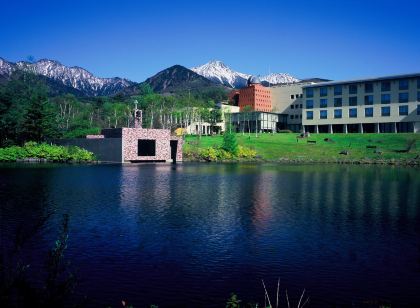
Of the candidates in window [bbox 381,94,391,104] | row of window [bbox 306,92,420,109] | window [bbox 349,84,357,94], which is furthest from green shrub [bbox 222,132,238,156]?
window [bbox 381,94,391,104]

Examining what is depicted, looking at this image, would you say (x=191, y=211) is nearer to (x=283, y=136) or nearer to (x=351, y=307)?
(x=351, y=307)

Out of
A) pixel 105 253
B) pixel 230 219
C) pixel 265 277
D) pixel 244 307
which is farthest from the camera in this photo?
pixel 230 219

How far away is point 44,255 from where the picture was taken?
18703 millimetres

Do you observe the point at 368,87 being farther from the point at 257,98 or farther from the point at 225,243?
the point at 225,243

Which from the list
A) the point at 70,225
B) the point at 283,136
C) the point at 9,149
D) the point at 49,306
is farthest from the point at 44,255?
the point at 283,136

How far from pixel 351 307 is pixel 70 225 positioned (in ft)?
57.5

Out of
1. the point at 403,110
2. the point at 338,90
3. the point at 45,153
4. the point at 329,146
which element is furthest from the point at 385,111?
the point at 45,153

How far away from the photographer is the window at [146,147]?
317ft

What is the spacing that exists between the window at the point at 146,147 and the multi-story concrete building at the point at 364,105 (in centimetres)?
5953

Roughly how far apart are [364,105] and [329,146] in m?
25.6

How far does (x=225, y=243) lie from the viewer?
71.2 ft

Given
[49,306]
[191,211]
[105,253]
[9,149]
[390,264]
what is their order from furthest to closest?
[9,149]
[191,211]
[105,253]
[390,264]
[49,306]

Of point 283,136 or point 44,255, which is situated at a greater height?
point 283,136

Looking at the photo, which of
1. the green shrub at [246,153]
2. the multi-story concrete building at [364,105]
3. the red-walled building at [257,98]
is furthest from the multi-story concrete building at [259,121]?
the green shrub at [246,153]
